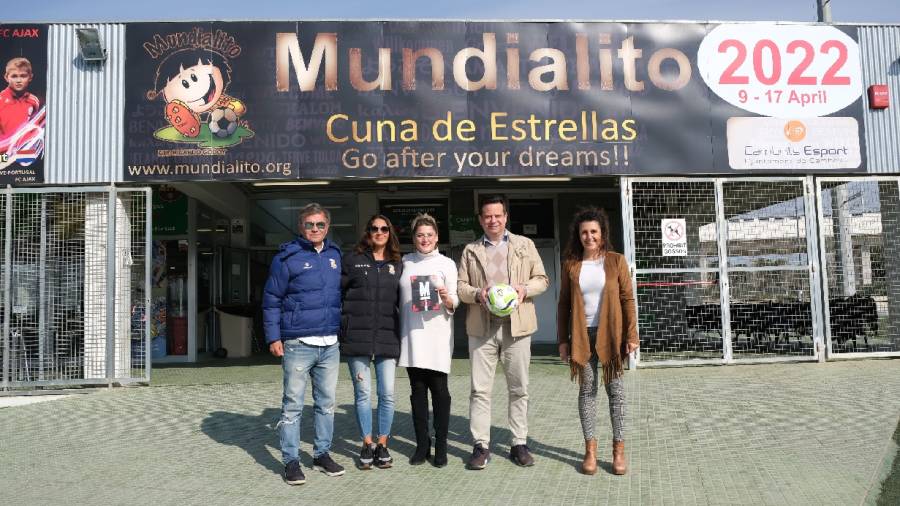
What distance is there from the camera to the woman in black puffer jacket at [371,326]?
4.42 meters

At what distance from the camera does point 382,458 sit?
4.43 metres

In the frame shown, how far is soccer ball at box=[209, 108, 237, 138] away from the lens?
8.22 metres

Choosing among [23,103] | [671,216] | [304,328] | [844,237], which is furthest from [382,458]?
[844,237]

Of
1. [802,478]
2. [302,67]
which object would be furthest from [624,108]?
[802,478]

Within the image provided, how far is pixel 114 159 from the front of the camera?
321 inches

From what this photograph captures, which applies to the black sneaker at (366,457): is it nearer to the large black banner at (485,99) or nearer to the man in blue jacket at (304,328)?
the man in blue jacket at (304,328)

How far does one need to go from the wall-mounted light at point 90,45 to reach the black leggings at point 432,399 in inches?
255

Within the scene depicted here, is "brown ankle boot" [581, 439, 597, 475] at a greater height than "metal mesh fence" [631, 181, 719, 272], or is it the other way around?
"metal mesh fence" [631, 181, 719, 272]

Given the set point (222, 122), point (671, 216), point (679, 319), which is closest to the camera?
point (222, 122)

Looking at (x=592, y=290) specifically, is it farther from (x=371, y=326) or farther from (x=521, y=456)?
(x=371, y=326)

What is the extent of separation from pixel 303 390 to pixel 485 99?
5209mm

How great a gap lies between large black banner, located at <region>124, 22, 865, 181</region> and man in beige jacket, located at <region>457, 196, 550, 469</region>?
395 centimetres

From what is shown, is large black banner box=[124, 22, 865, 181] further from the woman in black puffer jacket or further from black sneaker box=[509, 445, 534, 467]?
black sneaker box=[509, 445, 534, 467]

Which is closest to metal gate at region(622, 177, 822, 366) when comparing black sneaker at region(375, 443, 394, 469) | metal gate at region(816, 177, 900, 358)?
metal gate at region(816, 177, 900, 358)
